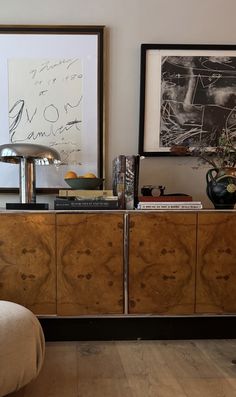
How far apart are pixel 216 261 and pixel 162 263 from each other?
0.31m

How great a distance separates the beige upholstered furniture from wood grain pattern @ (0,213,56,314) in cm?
43

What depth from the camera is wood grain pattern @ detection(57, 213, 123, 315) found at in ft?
6.40

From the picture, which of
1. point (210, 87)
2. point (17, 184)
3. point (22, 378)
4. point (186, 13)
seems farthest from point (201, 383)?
point (186, 13)

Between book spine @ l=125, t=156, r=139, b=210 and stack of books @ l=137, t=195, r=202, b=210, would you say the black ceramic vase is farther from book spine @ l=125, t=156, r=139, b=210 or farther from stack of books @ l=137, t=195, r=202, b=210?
book spine @ l=125, t=156, r=139, b=210

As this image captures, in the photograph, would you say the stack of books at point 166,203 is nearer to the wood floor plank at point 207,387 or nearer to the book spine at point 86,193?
the book spine at point 86,193

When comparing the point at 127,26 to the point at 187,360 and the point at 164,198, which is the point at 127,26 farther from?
the point at 187,360

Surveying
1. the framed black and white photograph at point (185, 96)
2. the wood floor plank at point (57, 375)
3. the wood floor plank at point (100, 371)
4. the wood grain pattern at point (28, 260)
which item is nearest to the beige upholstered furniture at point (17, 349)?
the wood floor plank at point (57, 375)

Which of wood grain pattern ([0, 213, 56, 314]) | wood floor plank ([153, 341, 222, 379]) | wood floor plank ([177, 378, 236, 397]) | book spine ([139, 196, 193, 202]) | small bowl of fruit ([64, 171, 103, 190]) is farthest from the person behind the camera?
small bowl of fruit ([64, 171, 103, 190])

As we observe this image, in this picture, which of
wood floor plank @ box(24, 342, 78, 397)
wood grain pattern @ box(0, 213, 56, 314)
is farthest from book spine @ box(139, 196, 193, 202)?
wood floor plank @ box(24, 342, 78, 397)

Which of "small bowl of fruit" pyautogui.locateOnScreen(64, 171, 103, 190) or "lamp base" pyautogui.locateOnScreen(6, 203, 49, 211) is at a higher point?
"small bowl of fruit" pyautogui.locateOnScreen(64, 171, 103, 190)

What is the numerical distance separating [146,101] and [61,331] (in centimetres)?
157

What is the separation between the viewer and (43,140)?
2381mm

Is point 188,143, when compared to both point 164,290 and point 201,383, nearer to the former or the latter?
point 164,290

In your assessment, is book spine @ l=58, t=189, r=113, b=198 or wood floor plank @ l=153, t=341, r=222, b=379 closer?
wood floor plank @ l=153, t=341, r=222, b=379
